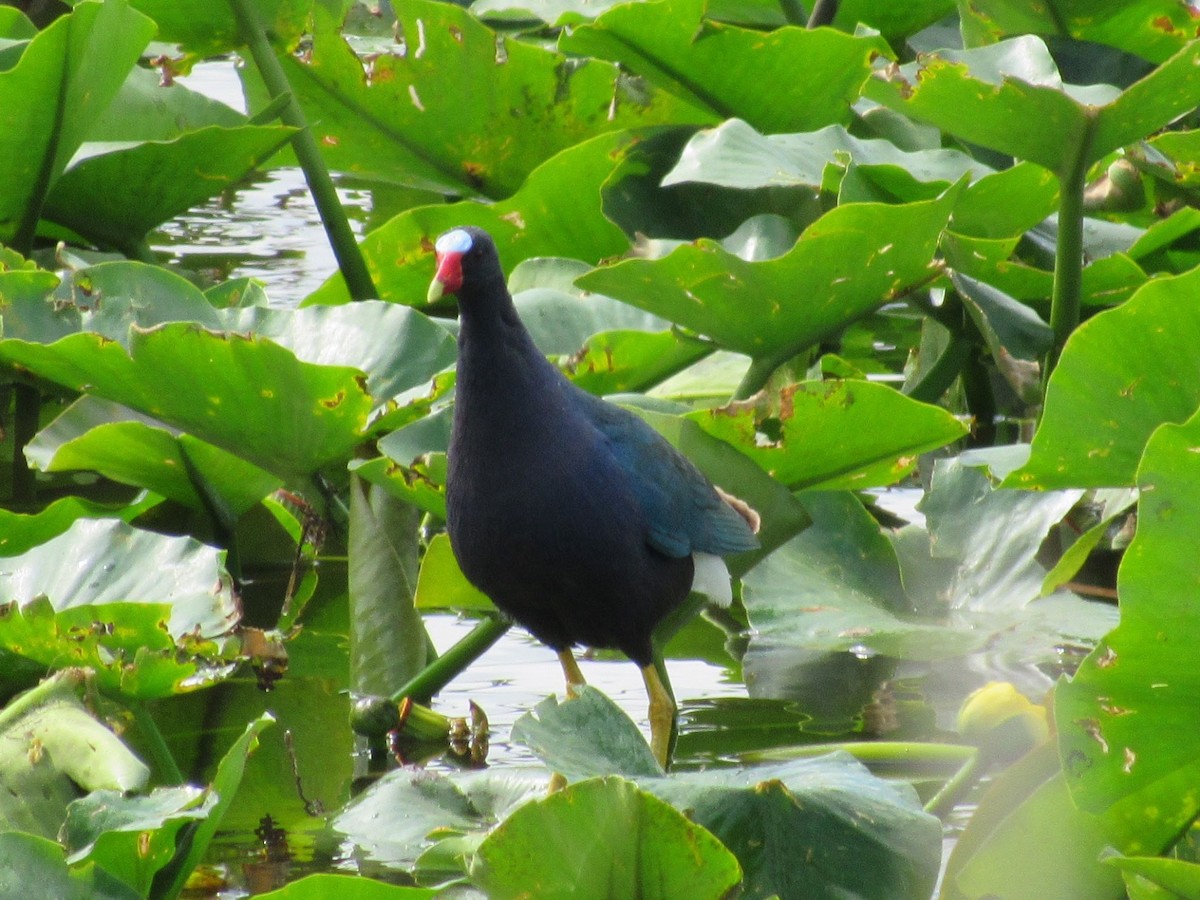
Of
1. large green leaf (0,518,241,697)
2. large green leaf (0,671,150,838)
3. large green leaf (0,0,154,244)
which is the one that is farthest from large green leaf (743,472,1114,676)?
large green leaf (0,0,154,244)

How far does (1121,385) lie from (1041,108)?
19.8 inches

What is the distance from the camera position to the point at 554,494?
1841 mm

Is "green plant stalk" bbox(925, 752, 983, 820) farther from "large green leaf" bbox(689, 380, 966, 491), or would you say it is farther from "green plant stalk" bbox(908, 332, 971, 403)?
"green plant stalk" bbox(908, 332, 971, 403)

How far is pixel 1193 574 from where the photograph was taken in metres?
1.26

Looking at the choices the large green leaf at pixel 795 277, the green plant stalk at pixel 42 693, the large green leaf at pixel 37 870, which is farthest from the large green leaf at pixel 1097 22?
the large green leaf at pixel 37 870

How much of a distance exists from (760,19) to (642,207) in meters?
0.76

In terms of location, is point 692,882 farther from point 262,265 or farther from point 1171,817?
point 262,265

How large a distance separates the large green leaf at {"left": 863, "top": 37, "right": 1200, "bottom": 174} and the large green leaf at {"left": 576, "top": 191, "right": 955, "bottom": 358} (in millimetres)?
128

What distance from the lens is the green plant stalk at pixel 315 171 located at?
256 cm

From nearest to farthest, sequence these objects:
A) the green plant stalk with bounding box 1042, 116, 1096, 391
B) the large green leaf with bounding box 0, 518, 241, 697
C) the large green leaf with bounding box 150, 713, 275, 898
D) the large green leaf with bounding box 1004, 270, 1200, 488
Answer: the large green leaf with bounding box 150, 713, 275, 898, the large green leaf with bounding box 1004, 270, 1200, 488, the large green leaf with bounding box 0, 518, 241, 697, the green plant stalk with bounding box 1042, 116, 1096, 391

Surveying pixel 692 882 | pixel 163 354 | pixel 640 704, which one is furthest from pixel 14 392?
pixel 692 882

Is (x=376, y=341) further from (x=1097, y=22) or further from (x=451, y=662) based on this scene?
(x=1097, y=22)

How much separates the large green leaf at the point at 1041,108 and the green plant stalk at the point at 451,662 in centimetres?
79

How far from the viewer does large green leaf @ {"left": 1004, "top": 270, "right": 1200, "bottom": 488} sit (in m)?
1.56
